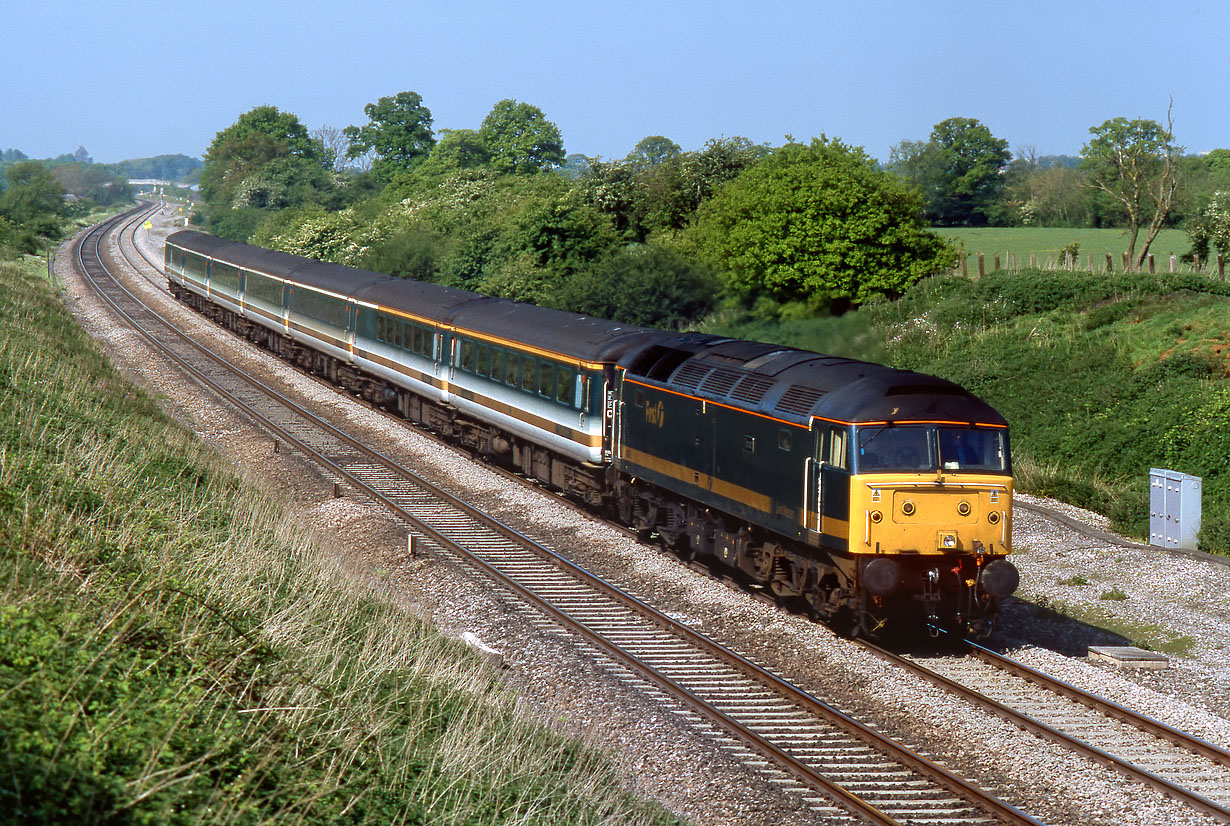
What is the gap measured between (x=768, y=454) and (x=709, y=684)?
11.7ft

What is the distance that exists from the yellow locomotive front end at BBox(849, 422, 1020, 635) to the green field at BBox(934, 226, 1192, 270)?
112 feet

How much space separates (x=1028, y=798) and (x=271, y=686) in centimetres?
646

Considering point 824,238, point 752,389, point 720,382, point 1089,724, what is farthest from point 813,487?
point 824,238

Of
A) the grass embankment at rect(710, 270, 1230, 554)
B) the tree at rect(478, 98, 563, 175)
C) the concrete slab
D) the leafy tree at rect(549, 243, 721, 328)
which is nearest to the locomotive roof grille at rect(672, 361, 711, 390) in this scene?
the concrete slab

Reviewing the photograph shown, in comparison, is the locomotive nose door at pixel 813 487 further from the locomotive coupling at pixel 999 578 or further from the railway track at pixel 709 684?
the locomotive coupling at pixel 999 578

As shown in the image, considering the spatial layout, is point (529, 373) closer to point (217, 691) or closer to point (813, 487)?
point (813, 487)

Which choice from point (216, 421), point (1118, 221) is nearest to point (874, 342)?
point (216, 421)

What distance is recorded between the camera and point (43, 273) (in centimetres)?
6906

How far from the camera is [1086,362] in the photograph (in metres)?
28.3

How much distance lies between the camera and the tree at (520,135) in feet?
393

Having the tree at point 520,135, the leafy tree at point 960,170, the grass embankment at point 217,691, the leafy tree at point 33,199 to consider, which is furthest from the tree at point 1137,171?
the leafy tree at point 33,199

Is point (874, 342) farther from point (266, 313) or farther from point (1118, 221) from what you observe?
point (1118, 221)

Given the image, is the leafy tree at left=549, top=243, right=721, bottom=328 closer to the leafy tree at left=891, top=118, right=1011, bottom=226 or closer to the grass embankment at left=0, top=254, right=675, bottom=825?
the grass embankment at left=0, top=254, right=675, bottom=825

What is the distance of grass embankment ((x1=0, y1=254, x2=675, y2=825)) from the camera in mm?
6660
